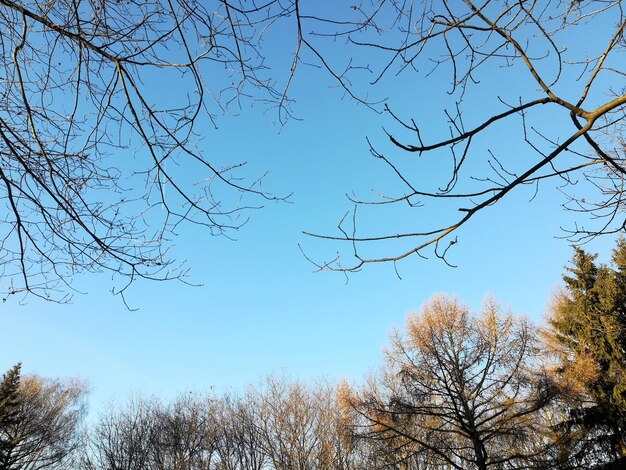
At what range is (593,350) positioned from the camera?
11.5 metres

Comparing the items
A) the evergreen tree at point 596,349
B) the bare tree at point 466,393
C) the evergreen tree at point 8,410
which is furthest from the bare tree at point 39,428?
the evergreen tree at point 596,349

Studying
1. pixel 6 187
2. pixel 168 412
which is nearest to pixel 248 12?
pixel 6 187

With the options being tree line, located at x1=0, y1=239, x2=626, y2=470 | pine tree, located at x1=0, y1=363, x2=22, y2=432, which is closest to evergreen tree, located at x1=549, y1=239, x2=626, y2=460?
tree line, located at x1=0, y1=239, x2=626, y2=470

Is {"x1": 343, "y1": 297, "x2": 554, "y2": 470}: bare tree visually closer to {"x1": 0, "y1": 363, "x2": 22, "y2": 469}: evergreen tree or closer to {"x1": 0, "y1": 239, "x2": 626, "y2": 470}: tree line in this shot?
{"x1": 0, "y1": 239, "x2": 626, "y2": 470}: tree line

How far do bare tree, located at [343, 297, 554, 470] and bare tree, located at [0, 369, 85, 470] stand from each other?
17403 mm

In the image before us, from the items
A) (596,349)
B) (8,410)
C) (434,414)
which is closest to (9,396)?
(8,410)

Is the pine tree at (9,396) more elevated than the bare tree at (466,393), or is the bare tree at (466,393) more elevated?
the pine tree at (9,396)

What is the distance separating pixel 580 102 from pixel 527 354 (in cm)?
917

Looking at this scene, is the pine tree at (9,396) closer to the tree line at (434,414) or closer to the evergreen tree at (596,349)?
the tree line at (434,414)

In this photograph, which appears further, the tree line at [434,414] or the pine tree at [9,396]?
the pine tree at [9,396]

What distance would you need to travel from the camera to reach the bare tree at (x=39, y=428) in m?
17.8

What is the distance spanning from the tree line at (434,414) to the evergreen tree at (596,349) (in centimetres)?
4

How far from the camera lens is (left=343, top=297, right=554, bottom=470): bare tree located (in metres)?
8.52

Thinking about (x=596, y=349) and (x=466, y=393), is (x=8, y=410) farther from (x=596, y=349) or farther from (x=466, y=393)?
(x=596, y=349)
